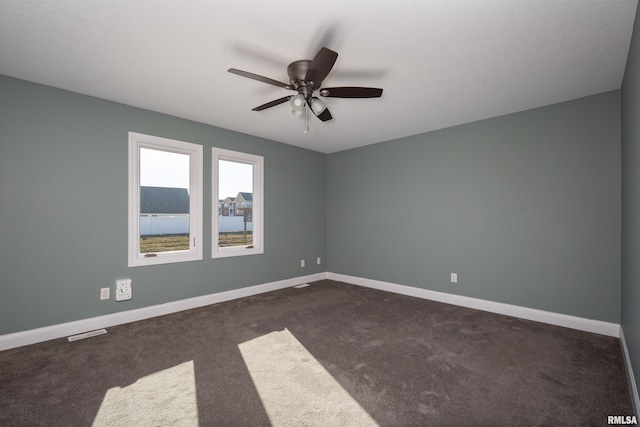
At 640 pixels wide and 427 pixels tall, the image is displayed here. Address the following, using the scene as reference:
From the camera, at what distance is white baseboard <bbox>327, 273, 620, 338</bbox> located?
10.0ft

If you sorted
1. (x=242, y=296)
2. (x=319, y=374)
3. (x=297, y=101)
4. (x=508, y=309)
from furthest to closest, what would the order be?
(x=242, y=296) < (x=508, y=309) < (x=297, y=101) < (x=319, y=374)

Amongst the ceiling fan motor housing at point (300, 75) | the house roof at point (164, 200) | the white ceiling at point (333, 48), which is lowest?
the house roof at point (164, 200)

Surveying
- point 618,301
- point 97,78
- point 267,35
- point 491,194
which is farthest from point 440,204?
point 97,78

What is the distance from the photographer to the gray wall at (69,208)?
2756 mm

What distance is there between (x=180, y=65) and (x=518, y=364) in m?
3.83

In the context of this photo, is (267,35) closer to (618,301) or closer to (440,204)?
(440,204)

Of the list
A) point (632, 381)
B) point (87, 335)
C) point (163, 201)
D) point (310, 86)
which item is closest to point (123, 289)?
point (87, 335)

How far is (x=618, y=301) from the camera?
297cm

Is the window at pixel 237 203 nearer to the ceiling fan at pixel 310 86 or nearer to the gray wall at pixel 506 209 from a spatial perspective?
the gray wall at pixel 506 209

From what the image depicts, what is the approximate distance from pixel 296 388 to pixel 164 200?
2894 millimetres

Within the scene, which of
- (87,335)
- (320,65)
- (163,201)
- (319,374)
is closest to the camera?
(320,65)

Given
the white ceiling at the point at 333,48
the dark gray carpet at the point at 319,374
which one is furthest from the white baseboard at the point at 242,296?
the white ceiling at the point at 333,48

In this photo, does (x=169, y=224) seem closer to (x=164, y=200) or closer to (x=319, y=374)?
(x=164, y=200)

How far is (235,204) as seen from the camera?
457cm
